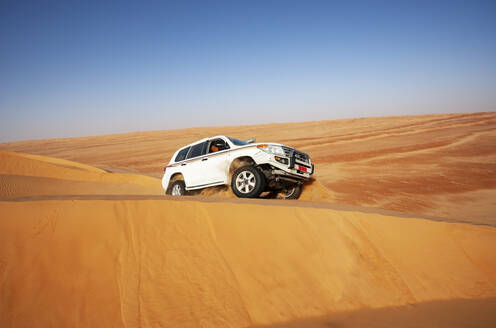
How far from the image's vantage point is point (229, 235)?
3545mm

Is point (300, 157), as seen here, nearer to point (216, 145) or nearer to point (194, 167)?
point (216, 145)

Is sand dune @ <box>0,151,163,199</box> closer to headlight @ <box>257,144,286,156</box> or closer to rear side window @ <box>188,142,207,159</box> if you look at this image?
rear side window @ <box>188,142,207,159</box>

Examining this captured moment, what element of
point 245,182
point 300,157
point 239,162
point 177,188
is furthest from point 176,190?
point 300,157

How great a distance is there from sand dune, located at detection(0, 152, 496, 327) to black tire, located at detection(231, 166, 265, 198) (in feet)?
6.76

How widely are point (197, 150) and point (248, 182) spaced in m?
2.39

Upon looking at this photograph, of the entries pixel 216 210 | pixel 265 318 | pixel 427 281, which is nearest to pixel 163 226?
pixel 216 210

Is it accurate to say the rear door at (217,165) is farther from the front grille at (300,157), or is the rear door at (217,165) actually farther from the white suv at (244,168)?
the front grille at (300,157)

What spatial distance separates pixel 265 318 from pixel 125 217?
1952 mm

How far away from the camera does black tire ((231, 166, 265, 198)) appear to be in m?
6.25

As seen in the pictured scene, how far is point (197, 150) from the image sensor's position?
26.9ft

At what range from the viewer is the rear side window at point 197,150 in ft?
26.5

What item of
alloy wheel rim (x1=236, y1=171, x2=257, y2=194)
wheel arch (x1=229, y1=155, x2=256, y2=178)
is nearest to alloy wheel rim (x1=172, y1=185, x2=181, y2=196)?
wheel arch (x1=229, y1=155, x2=256, y2=178)

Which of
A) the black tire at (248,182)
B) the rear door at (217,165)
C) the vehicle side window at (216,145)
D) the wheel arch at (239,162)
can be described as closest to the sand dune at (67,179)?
the vehicle side window at (216,145)

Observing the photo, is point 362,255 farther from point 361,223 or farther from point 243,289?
point 243,289
